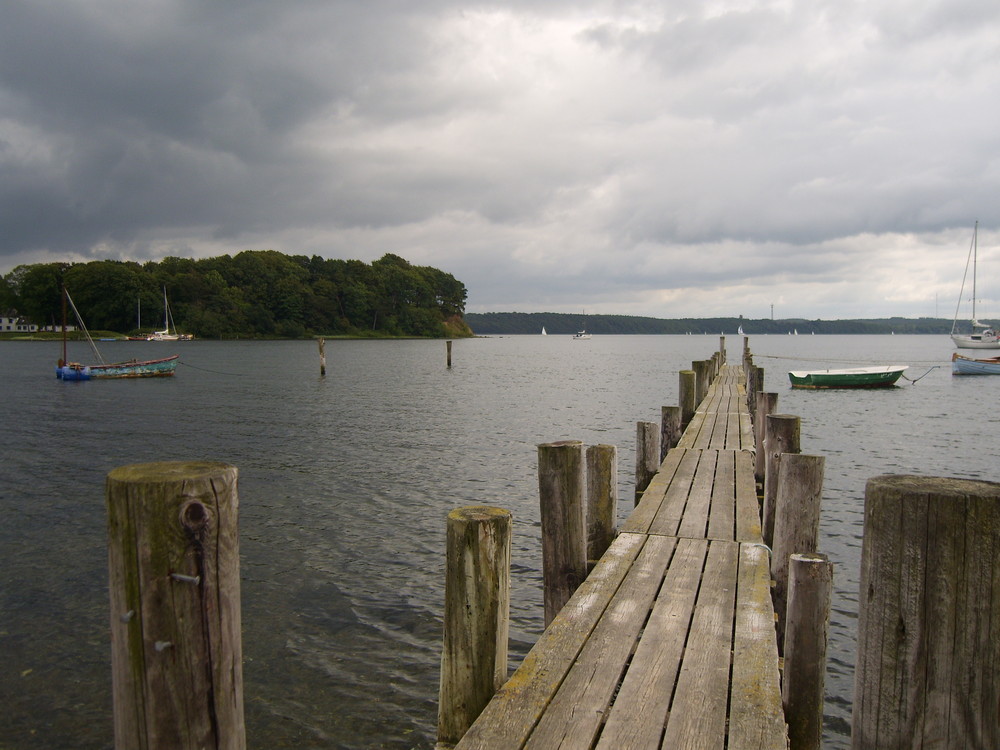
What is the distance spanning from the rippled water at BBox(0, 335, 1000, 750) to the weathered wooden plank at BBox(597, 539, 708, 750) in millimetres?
2509

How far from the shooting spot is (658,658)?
4035 mm

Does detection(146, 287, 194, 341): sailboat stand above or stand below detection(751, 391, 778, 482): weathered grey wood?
above

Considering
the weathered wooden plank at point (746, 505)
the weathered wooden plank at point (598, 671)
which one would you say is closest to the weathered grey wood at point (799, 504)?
the weathered wooden plank at point (746, 505)

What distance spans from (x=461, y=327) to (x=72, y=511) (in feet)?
611

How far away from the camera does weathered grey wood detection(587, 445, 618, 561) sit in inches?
264

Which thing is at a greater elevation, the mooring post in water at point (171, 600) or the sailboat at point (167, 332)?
the sailboat at point (167, 332)

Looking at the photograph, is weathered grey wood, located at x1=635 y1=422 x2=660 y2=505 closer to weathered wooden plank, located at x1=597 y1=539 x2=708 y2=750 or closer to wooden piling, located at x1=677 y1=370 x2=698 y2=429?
weathered wooden plank, located at x1=597 y1=539 x2=708 y2=750

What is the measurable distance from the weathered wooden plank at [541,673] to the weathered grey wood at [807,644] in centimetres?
123

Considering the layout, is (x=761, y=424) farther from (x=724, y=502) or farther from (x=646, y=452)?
(x=724, y=502)

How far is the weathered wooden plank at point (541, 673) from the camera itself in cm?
330

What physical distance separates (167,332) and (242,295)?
17.9 meters

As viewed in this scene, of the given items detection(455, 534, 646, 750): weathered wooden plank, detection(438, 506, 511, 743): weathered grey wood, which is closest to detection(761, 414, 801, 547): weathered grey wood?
detection(455, 534, 646, 750): weathered wooden plank

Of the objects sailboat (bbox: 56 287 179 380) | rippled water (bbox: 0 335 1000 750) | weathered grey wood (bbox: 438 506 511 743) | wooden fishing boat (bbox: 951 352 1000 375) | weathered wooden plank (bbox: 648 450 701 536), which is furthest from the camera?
wooden fishing boat (bbox: 951 352 1000 375)

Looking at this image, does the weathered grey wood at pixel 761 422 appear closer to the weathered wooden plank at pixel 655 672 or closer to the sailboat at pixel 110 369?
the weathered wooden plank at pixel 655 672
